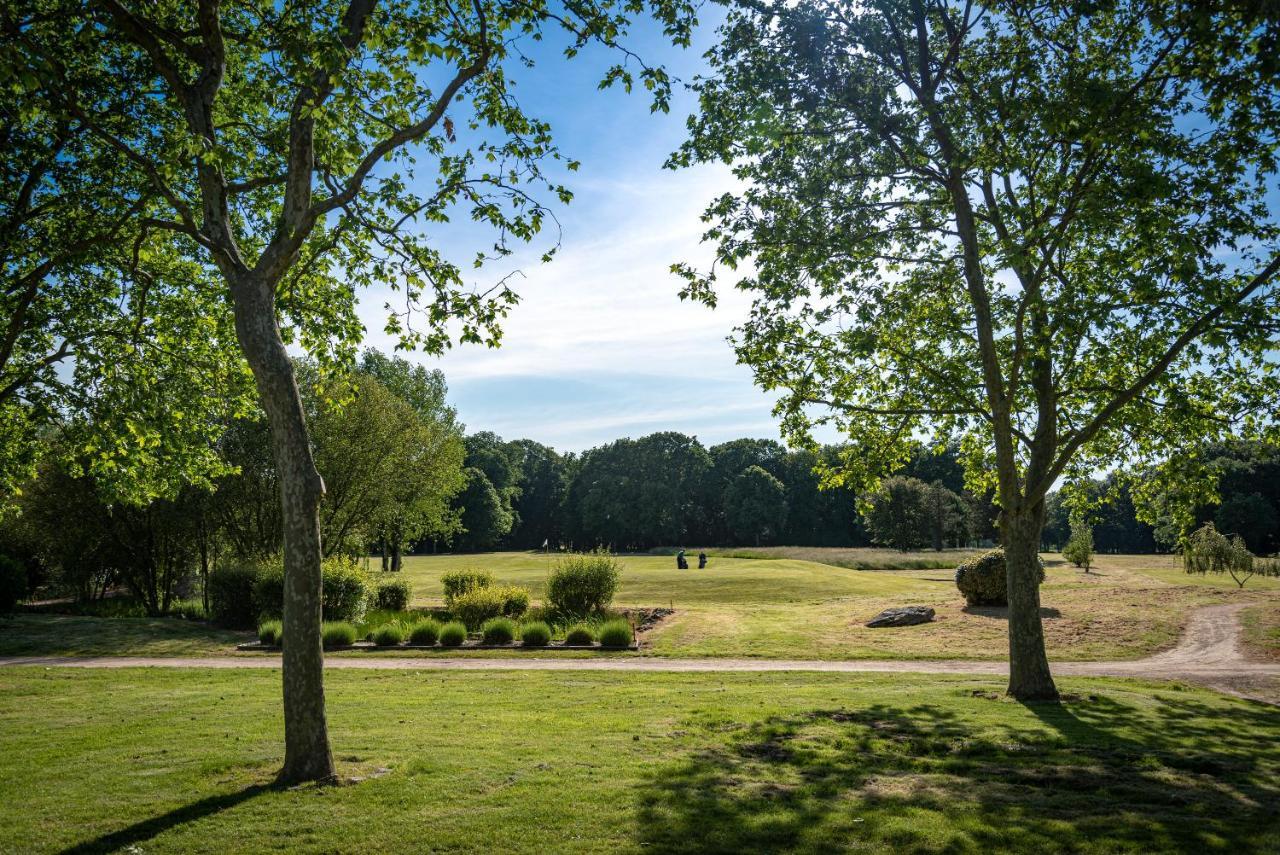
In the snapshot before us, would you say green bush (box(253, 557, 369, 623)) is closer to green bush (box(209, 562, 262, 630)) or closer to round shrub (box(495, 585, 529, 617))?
green bush (box(209, 562, 262, 630))

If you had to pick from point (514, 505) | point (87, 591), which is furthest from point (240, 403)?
point (514, 505)

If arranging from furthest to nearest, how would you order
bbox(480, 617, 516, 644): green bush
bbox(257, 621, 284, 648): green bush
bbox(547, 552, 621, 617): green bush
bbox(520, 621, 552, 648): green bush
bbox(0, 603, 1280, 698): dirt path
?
bbox(547, 552, 621, 617): green bush
bbox(480, 617, 516, 644): green bush
bbox(257, 621, 284, 648): green bush
bbox(520, 621, 552, 648): green bush
bbox(0, 603, 1280, 698): dirt path

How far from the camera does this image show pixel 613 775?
24.5ft

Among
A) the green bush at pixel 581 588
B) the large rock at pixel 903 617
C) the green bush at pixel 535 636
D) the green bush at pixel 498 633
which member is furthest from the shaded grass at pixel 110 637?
the large rock at pixel 903 617

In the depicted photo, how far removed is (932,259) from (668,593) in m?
22.4

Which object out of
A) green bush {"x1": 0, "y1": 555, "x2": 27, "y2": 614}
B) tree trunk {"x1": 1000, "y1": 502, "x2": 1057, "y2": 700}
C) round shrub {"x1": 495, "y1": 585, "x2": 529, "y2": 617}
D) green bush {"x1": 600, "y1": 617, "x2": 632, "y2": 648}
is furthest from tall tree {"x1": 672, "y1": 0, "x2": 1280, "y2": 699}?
green bush {"x1": 0, "y1": 555, "x2": 27, "y2": 614}

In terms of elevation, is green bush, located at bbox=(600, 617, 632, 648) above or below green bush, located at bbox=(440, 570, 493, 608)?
below

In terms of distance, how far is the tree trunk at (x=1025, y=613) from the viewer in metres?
12.4

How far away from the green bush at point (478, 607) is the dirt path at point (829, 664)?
611cm

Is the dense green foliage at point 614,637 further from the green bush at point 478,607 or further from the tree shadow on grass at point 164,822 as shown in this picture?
the tree shadow on grass at point 164,822

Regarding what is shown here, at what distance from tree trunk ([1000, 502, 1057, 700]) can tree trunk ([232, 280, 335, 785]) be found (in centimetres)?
1047

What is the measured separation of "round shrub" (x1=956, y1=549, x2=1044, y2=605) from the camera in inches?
955

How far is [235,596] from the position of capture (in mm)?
24984

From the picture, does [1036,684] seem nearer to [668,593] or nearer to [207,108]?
[207,108]
